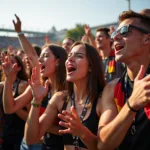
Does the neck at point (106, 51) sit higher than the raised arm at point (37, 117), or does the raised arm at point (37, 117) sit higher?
the neck at point (106, 51)

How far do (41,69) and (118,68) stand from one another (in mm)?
1899

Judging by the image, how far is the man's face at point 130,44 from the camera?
2.46 m

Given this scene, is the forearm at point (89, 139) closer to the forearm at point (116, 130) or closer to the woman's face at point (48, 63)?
the forearm at point (116, 130)

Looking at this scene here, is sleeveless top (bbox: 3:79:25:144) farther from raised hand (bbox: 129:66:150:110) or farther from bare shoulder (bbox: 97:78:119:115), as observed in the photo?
raised hand (bbox: 129:66:150:110)

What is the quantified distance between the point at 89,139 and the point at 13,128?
2.03 metres

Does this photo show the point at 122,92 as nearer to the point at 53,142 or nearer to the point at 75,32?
the point at 53,142

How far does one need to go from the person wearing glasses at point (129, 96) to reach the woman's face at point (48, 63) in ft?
4.41

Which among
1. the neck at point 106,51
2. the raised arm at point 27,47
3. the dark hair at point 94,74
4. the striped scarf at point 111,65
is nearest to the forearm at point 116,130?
the dark hair at point 94,74

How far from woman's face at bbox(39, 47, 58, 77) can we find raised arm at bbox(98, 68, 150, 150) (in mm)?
1396

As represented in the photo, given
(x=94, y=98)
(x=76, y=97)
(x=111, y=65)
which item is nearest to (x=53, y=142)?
(x=76, y=97)

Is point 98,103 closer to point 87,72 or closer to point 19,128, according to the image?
point 87,72

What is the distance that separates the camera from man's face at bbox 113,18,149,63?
246 cm

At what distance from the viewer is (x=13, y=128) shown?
3.90m

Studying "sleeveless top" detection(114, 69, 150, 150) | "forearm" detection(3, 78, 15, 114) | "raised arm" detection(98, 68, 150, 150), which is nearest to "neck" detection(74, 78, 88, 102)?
"raised arm" detection(98, 68, 150, 150)
